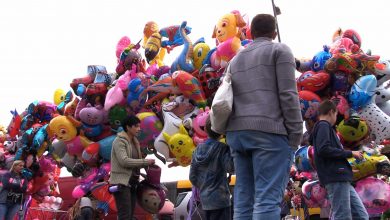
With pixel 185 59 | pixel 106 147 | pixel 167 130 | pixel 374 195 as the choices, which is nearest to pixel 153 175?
pixel 167 130

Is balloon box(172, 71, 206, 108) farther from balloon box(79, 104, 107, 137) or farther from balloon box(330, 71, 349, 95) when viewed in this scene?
balloon box(330, 71, 349, 95)

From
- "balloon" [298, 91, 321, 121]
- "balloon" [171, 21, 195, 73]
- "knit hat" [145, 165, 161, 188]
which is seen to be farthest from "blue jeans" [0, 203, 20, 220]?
"balloon" [298, 91, 321, 121]

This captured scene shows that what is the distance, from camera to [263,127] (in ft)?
10.4

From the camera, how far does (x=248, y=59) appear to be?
3445 mm

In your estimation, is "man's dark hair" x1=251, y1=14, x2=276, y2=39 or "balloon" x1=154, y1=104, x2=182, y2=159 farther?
"balloon" x1=154, y1=104, x2=182, y2=159

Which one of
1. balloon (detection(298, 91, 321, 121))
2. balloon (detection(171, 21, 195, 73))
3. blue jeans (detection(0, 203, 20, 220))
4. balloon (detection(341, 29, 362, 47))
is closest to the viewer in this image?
balloon (detection(298, 91, 321, 121))

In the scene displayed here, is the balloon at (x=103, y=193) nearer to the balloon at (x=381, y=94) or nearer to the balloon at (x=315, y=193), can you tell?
the balloon at (x=315, y=193)

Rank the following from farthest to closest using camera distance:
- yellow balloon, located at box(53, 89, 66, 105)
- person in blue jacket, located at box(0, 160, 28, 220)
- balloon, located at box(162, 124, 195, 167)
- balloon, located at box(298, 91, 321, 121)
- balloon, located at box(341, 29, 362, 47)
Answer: yellow balloon, located at box(53, 89, 66, 105) → person in blue jacket, located at box(0, 160, 28, 220) → balloon, located at box(341, 29, 362, 47) → balloon, located at box(162, 124, 195, 167) → balloon, located at box(298, 91, 321, 121)

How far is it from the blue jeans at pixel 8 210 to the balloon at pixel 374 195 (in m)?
5.29

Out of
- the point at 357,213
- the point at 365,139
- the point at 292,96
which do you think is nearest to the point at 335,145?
the point at 357,213

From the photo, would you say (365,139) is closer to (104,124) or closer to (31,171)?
(104,124)

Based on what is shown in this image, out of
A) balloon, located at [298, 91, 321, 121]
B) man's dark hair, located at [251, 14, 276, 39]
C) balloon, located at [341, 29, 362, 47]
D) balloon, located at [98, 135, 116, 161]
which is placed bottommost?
balloon, located at [98, 135, 116, 161]

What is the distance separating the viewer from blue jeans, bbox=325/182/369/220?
152 inches

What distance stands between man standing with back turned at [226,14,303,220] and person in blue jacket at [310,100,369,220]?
0.87 meters
